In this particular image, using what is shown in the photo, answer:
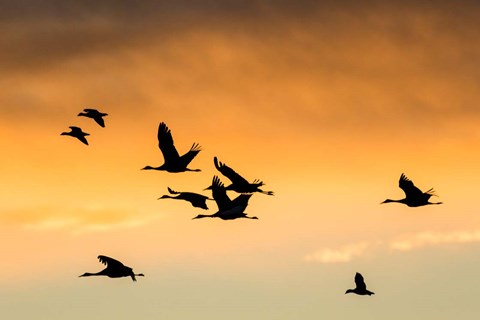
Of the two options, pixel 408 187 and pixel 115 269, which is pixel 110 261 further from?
pixel 408 187

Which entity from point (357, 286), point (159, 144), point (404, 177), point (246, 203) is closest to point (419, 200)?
point (404, 177)

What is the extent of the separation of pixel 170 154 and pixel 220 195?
395cm

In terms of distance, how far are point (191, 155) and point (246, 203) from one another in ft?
14.6

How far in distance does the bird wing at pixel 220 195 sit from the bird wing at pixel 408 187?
1215 centimetres

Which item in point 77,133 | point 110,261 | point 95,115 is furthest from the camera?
point 77,133

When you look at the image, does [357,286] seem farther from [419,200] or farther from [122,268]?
[122,268]

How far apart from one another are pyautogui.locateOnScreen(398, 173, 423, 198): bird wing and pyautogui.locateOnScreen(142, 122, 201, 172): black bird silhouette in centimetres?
1422

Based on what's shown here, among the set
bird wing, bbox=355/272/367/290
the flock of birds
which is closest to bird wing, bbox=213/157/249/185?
the flock of birds

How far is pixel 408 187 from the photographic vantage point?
77.1 m

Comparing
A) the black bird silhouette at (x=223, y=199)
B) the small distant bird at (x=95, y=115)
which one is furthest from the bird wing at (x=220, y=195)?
the small distant bird at (x=95, y=115)

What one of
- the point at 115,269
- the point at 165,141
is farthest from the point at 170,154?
the point at 115,269

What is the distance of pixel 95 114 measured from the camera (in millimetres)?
76125

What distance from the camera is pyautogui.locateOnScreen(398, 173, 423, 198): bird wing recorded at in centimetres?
7688

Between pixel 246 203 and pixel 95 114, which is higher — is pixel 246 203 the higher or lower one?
the lower one
